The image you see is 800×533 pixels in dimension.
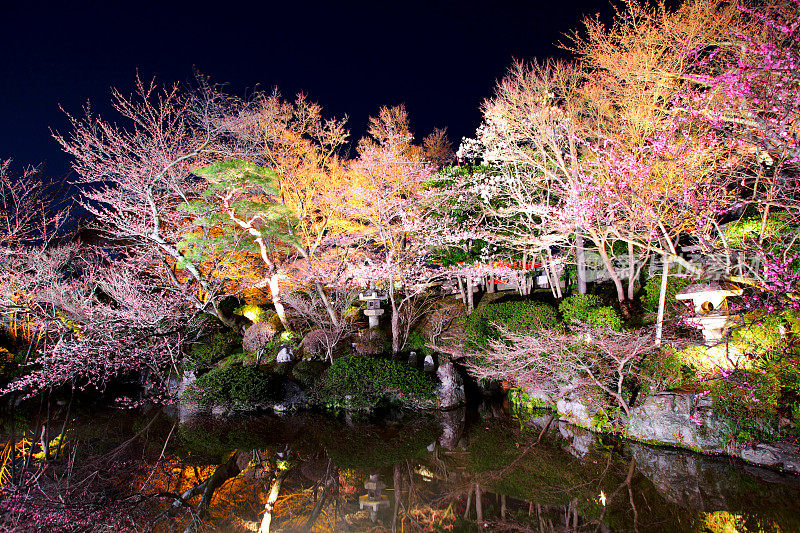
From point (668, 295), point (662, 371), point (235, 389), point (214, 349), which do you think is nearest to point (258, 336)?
point (214, 349)

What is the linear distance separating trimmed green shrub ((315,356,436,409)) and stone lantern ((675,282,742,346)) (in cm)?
569

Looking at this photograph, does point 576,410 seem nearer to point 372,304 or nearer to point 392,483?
point 392,483

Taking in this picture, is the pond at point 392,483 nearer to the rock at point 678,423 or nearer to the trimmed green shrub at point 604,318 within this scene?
the rock at point 678,423

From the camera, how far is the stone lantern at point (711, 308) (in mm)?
6547

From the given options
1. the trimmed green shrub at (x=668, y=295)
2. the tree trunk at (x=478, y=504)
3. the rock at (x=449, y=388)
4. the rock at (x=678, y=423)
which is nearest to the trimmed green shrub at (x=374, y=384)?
the rock at (x=449, y=388)

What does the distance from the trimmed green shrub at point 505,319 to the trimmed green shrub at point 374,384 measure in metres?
1.69

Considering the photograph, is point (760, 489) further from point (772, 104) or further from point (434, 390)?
point (434, 390)

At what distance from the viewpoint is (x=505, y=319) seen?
10.1m

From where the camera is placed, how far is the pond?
15.6ft

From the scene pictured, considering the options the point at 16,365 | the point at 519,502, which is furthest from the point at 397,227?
the point at 16,365

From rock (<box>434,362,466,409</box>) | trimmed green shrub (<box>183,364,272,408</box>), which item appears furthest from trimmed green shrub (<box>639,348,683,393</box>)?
trimmed green shrub (<box>183,364,272,408</box>)

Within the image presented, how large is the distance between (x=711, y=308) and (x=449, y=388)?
18.8ft

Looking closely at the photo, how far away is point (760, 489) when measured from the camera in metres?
5.00

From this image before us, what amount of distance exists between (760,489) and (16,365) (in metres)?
18.8
